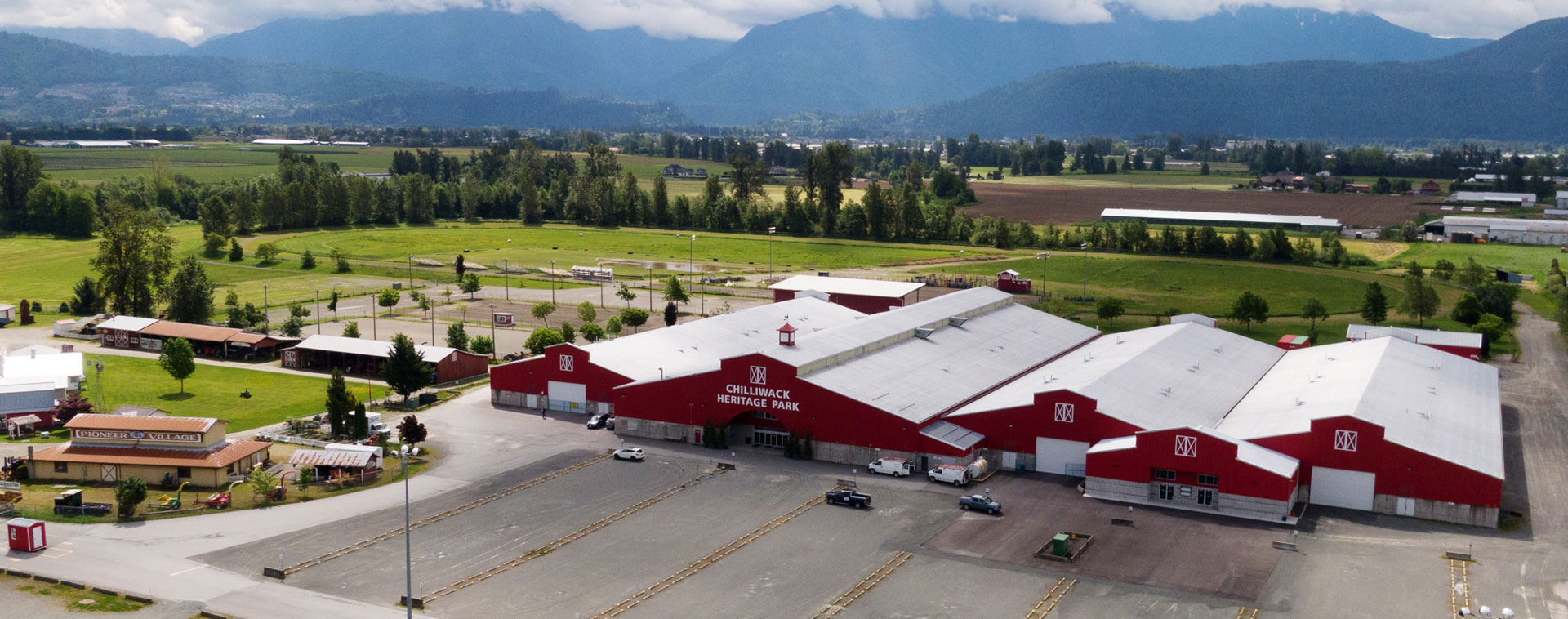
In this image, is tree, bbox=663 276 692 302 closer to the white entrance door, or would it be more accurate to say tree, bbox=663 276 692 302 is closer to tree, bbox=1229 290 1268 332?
the white entrance door

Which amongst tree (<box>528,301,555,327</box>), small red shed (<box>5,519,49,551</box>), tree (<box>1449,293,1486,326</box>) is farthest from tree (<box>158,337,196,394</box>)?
tree (<box>1449,293,1486,326</box>)

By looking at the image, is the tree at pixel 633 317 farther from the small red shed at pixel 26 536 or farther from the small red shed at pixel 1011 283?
the small red shed at pixel 26 536

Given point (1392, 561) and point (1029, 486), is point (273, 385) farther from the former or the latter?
point (1392, 561)

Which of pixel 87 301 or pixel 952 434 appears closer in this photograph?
pixel 952 434

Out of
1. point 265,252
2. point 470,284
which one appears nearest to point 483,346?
point 470,284

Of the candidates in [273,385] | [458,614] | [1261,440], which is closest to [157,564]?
[458,614]

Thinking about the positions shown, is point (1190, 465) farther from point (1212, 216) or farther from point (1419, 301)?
point (1212, 216)
